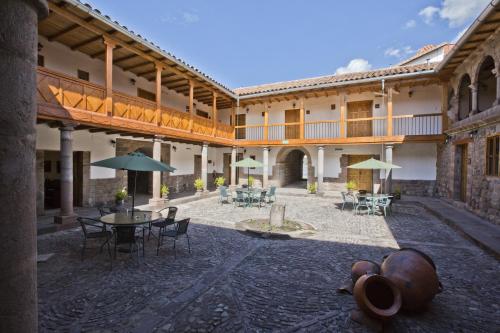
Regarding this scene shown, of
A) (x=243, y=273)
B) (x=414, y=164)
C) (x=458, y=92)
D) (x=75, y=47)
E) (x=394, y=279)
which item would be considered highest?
(x=75, y=47)

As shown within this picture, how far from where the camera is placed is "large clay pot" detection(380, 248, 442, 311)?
3385 mm

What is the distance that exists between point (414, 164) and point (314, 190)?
5.17 metres

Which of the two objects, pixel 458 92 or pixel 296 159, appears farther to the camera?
pixel 296 159

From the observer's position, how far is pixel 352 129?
15203mm

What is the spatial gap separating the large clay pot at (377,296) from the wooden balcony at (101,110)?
7684 mm

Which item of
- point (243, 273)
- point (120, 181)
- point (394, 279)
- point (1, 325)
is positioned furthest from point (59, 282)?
point (120, 181)

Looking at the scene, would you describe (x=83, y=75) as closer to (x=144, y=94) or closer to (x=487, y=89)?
(x=144, y=94)

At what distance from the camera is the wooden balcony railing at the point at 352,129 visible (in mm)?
12820

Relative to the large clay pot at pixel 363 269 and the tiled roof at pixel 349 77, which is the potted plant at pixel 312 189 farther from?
the large clay pot at pixel 363 269

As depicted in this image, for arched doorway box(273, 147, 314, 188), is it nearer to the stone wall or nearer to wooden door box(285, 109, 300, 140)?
wooden door box(285, 109, 300, 140)

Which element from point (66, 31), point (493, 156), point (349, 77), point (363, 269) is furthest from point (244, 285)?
point (349, 77)

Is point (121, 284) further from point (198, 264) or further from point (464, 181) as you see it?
point (464, 181)

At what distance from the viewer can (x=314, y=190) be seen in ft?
47.7

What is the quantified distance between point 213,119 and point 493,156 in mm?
11127
